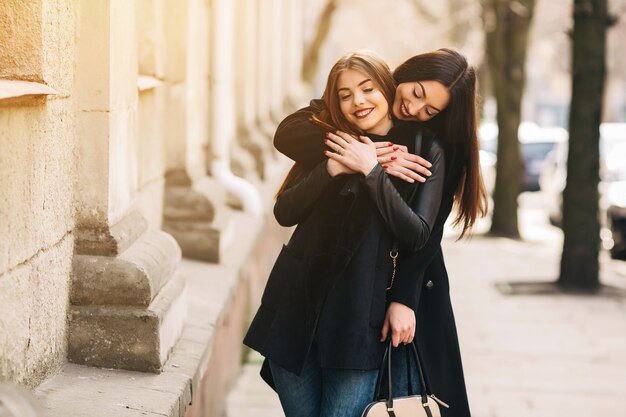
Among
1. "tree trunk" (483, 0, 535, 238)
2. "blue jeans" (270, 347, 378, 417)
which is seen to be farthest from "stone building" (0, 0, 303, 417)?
"tree trunk" (483, 0, 535, 238)

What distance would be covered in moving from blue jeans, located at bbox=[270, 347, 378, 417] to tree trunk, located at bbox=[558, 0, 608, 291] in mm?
8099

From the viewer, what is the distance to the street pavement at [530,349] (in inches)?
270

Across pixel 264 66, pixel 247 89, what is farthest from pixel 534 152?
pixel 247 89

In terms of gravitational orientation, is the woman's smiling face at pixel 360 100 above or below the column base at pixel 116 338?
above

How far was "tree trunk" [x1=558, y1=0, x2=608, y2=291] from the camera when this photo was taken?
446 inches

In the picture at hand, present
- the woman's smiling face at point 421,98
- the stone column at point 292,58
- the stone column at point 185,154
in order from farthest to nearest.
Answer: the stone column at point 292,58 → the stone column at point 185,154 → the woman's smiling face at point 421,98

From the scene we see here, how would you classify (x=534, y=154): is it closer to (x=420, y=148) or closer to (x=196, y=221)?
(x=196, y=221)

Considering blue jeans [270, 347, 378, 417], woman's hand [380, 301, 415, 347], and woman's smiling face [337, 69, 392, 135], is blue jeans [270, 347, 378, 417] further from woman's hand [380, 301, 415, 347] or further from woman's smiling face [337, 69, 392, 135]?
woman's smiling face [337, 69, 392, 135]

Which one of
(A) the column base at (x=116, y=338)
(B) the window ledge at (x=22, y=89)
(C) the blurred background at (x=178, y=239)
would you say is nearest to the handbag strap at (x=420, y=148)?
(C) the blurred background at (x=178, y=239)

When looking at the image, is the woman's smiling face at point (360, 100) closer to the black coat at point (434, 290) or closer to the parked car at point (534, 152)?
the black coat at point (434, 290)

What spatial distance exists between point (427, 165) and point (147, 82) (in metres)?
2.31

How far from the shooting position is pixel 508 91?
17438 millimetres

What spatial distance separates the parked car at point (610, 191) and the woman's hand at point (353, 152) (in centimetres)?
847

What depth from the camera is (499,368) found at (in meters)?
7.94
